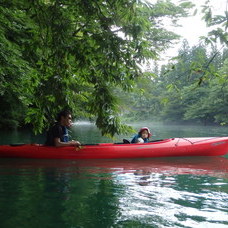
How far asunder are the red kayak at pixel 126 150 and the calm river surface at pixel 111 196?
2.30 ft

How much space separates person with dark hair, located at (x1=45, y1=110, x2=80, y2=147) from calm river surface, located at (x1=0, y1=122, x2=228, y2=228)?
78cm

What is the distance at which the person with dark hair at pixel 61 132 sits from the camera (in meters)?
6.93

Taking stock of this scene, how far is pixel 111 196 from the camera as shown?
4039 mm

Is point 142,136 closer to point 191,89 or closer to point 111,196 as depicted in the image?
point 111,196

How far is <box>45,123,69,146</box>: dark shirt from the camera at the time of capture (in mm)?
7114

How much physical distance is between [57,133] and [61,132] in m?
0.12

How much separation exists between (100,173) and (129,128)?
162cm

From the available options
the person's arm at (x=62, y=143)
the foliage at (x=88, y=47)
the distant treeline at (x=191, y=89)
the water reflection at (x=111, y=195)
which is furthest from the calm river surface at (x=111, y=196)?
the distant treeline at (x=191, y=89)

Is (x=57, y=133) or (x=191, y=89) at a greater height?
(x=191, y=89)

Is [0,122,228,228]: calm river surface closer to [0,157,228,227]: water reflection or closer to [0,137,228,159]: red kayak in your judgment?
[0,157,228,227]: water reflection

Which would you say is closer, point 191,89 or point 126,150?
point 191,89

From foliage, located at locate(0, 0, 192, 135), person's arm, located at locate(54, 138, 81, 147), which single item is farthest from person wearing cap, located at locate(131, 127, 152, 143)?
foliage, located at locate(0, 0, 192, 135)

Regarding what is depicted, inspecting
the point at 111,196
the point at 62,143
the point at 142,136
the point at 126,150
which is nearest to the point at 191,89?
the point at 111,196

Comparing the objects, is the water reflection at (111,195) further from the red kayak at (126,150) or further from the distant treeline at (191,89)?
the distant treeline at (191,89)
